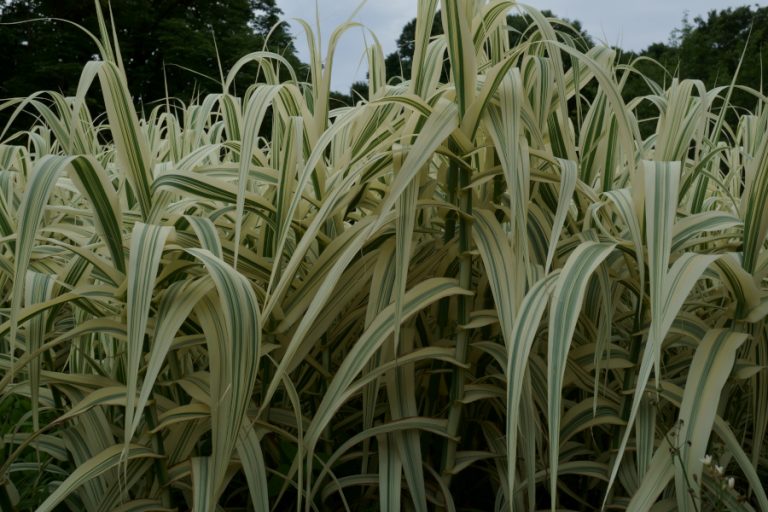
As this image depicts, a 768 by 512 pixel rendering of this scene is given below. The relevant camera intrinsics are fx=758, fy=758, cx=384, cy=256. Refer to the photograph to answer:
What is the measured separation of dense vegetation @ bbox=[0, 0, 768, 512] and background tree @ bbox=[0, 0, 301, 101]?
1211 centimetres

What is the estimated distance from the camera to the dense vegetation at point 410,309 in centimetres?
85

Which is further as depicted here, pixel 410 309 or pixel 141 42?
pixel 141 42

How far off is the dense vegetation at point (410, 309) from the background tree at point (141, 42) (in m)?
12.1

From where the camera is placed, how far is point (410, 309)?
933mm

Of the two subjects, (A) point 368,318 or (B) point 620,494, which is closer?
(A) point 368,318

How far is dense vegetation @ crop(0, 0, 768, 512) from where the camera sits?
0.85 meters

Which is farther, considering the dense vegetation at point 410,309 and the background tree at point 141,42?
the background tree at point 141,42

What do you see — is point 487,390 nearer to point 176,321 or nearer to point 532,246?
point 532,246

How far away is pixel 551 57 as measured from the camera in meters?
1.03

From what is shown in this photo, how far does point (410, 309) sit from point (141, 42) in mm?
15293

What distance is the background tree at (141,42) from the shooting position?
515 inches

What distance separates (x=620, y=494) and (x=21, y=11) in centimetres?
1522

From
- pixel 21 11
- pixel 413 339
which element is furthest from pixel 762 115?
pixel 21 11

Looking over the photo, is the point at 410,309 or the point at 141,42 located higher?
the point at 141,42
